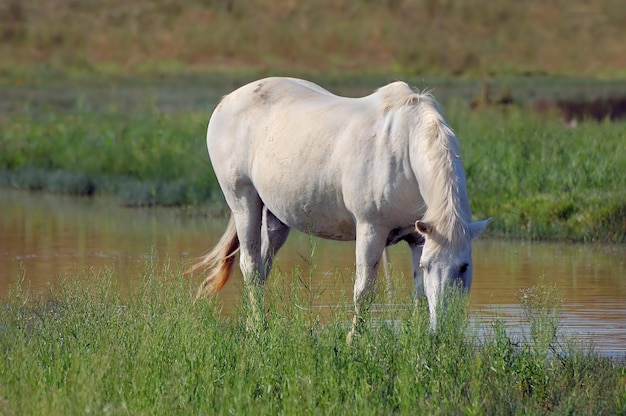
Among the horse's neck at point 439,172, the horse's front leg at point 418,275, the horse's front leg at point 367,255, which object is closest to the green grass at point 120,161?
the horse's front leg at point 367,255

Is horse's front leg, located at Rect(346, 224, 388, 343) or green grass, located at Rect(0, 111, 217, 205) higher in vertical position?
horse's front leg, located at Rect(346, 224, 388, 343)

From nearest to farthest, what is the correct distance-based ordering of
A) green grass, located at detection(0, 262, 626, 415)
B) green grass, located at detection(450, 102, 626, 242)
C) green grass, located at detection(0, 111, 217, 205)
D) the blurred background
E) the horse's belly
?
green grass, located at detection(0, 262, 626, 415), the horse's belly, the blurred background, green grass, located at detection(450, 102, 626, 242), green grass, located at detection(0, 111, 217, 205)

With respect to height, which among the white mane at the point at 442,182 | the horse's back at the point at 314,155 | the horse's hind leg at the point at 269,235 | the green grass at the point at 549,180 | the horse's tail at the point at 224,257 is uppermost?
the white mane at the point at 442,182

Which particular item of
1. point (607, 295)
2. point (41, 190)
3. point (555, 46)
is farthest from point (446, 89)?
point (607, 295)

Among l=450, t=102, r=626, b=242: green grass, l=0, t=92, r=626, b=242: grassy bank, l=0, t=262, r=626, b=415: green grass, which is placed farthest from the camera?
l=0, t=92, r=626, b=242: grassy bank

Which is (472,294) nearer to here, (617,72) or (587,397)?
(587,397)

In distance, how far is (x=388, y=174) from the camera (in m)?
7.64

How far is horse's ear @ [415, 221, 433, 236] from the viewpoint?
6.87 meters

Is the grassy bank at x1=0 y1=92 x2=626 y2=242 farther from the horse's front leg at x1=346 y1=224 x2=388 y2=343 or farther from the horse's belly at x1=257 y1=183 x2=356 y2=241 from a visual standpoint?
the horse's front leg at x1=346 y1=224 x2=388 y2=343

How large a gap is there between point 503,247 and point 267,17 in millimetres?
52193

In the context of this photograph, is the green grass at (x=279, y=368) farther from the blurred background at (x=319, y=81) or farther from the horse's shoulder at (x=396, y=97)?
the horse's shoulder at (x=396, y=97)

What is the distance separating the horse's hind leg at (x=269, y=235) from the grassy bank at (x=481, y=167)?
5004 mm

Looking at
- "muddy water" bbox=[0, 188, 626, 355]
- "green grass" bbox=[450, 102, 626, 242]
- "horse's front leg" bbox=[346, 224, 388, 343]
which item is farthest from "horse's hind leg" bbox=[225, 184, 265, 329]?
"green grass" bbox=[450, 102, 626, 242]

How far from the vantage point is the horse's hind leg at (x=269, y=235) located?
30.4 ft
